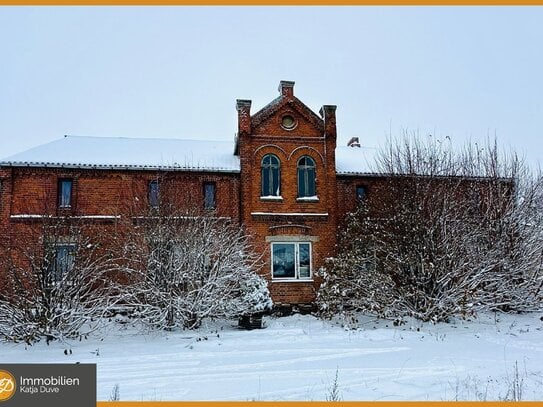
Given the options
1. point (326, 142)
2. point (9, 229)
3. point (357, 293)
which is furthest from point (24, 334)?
point (326, 142)

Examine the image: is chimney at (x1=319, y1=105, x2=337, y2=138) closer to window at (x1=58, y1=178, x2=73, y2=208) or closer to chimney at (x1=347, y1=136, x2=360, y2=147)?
chimney at (x1=347, y1=136, x2=360, y2=147)

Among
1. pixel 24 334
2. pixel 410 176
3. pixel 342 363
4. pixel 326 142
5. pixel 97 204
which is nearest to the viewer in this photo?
pixel 342 363

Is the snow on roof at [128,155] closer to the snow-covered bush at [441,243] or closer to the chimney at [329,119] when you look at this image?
the chimney at [329,119]

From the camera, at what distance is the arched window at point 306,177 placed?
72.3 feet

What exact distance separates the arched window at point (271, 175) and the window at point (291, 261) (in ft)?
7.51

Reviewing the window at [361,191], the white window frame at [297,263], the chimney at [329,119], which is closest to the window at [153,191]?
the white window frame at [297,263]

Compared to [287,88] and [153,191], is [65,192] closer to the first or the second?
[153,191]

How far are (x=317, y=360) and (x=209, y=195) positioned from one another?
11153mm

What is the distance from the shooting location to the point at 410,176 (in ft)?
62.2

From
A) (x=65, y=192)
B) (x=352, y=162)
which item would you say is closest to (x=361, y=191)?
(x=352, y=162)

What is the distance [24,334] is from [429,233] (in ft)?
41.9

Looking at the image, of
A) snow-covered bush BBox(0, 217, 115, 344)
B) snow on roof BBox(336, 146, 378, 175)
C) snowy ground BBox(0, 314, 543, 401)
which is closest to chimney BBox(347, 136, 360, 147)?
snow on roof BBox(336, 146, 378, 175)

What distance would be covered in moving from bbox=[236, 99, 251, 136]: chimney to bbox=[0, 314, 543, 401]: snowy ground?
8.18 m

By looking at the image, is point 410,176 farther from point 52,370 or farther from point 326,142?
point 52,370
